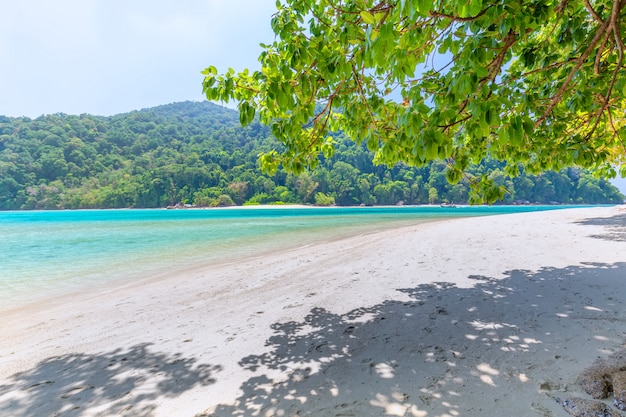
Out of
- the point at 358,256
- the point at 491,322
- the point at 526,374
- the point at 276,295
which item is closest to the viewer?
the point at 526,374

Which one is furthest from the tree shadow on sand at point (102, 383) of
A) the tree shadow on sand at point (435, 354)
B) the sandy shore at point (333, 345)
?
the tree shadow on sand at point (435, 354)

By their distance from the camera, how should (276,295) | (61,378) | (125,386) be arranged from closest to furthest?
(125,386) < (61,378) < (276,295)

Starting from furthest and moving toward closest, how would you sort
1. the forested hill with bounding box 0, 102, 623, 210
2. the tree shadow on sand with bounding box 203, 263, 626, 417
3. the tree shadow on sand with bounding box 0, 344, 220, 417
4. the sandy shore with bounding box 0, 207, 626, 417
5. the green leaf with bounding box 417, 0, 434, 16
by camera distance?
the forested hill with bounding box 0, 102, 623, 210
the tree shadow on sand with bounding box 0, 344, 220, 417
the sandy shore with bounding box 0, 207, 626, 417
the tree shadow on sand with bounding box 203, 263, 626, 417
the green leaf with bounding box 417, 0, 434, 16

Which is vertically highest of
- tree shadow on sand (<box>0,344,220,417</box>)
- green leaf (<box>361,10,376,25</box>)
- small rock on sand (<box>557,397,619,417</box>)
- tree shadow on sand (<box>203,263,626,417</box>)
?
green leaf (<box>361,10,376,25</box>)

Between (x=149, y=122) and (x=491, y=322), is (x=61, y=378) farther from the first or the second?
(x=149, y=122)

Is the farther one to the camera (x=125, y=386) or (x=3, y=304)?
(x=3, y=304)

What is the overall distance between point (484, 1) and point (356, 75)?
1.31m

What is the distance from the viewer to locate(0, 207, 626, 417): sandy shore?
8.16ft

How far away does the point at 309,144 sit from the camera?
447 cm

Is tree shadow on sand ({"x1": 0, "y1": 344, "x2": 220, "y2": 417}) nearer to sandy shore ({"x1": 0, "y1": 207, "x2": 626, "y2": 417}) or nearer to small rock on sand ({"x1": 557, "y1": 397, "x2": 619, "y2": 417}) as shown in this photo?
sandy shore ({"x1": 0, "y1": 207, "x2": 626, "y2": 417})

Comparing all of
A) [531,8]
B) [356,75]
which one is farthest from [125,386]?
[531,8]

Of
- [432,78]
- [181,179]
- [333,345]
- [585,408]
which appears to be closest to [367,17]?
[432,78]

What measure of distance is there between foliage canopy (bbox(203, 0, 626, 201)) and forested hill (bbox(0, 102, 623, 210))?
92370mm

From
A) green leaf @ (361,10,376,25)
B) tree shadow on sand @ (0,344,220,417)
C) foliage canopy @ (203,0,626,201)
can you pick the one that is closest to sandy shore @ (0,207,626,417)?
tree shadow on sand @ (0,344,220,417)
